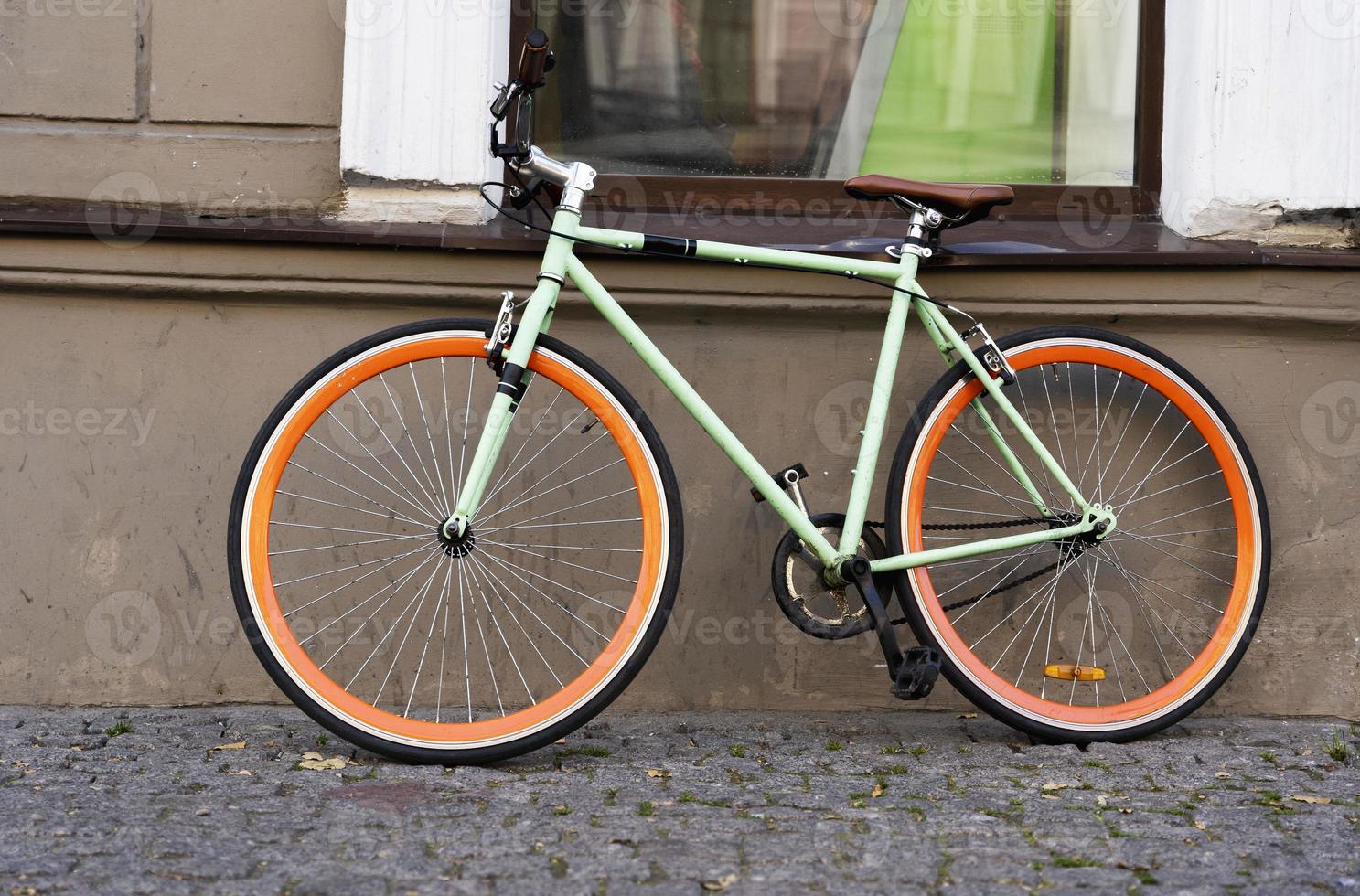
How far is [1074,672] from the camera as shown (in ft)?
10.8

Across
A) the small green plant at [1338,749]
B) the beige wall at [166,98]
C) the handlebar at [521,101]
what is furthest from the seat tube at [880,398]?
the beige wall at [166,98]

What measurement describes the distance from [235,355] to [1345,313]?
3126 mm

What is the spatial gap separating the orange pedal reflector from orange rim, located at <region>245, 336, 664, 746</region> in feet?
3.72

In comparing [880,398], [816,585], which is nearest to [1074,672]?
[816,585]

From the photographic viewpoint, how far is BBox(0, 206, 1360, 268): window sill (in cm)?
342

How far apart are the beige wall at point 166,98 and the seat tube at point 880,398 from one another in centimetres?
163

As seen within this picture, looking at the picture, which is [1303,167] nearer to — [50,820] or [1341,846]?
[1341,846]

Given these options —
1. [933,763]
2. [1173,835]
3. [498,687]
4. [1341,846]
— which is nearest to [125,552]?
[498,687]

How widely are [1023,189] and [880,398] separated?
110 cm

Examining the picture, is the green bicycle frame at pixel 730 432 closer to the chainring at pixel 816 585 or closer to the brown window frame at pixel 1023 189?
the chainring at pixel 816 585

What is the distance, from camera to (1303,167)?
3541 mm

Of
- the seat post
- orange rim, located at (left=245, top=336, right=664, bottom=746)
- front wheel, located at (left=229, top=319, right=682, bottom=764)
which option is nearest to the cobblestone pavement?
orange rim, located at (left=245, top=336, right=664, bottom=746)

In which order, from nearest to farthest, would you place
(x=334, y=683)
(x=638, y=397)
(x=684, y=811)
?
(x=684, y=811), (x=334, y=683), (x=638, y=397)

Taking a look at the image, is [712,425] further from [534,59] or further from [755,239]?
[534,59]
